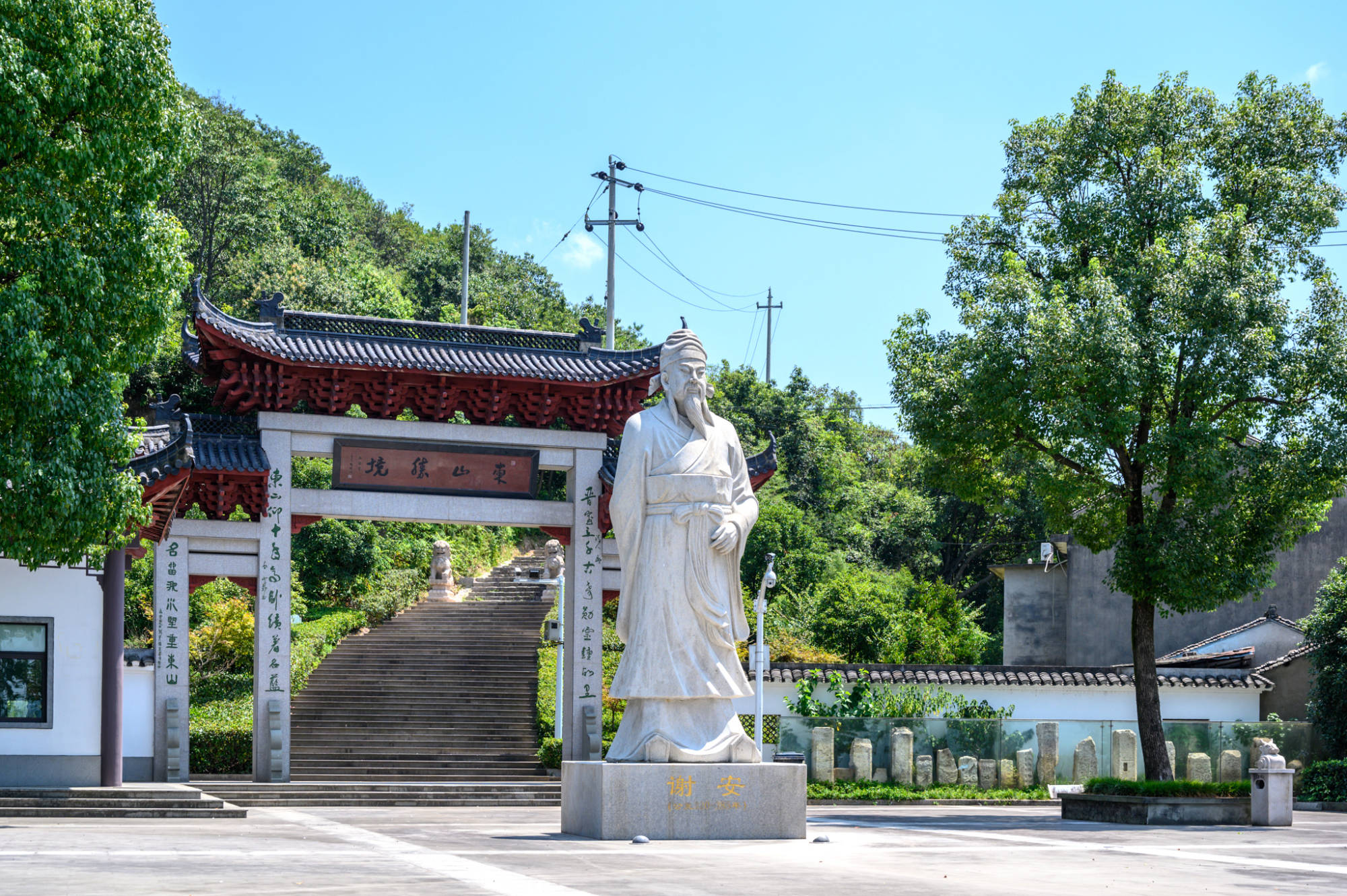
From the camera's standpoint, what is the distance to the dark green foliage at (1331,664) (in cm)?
2153

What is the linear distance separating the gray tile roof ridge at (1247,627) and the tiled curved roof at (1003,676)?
1.58 metres

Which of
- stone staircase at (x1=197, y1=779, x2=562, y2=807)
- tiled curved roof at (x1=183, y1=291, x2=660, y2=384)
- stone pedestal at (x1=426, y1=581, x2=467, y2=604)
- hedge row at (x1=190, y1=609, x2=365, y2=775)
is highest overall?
tiled curved roof at (x1=183, y1=291, x2=660, y2=384)

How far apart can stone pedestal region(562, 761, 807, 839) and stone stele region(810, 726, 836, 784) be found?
Answer: 38.7ft

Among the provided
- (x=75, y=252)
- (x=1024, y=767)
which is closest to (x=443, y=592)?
(x=1024, y=767)

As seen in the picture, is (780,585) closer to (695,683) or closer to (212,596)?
(212,596)

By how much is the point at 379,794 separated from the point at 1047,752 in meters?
11.1

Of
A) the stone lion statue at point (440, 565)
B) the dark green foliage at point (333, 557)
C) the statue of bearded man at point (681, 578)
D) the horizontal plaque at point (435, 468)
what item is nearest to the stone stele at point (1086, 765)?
the horizontal plaque at point (435, 468)

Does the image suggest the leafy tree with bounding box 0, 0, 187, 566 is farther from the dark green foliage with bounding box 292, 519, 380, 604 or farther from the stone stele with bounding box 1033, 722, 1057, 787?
the dark green foliage with bounding box 292, 519, 380, 604

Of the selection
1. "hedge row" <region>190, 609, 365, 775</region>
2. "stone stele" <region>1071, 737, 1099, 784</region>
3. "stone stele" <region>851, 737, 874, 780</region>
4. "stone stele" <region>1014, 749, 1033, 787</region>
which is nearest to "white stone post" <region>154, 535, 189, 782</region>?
"hedge row" <region>190, 609, 365, 775</region>

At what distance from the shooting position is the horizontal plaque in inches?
779

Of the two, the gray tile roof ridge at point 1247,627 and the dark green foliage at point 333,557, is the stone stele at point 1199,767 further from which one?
the dark green foliage at point 333,557

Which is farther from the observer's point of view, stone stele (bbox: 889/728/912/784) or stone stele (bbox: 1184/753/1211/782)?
stone stele (bbox: 1184/753/1211/782)

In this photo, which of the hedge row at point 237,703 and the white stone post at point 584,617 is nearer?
the white stone post at point 584,617

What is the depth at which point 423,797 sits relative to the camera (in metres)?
17.9
